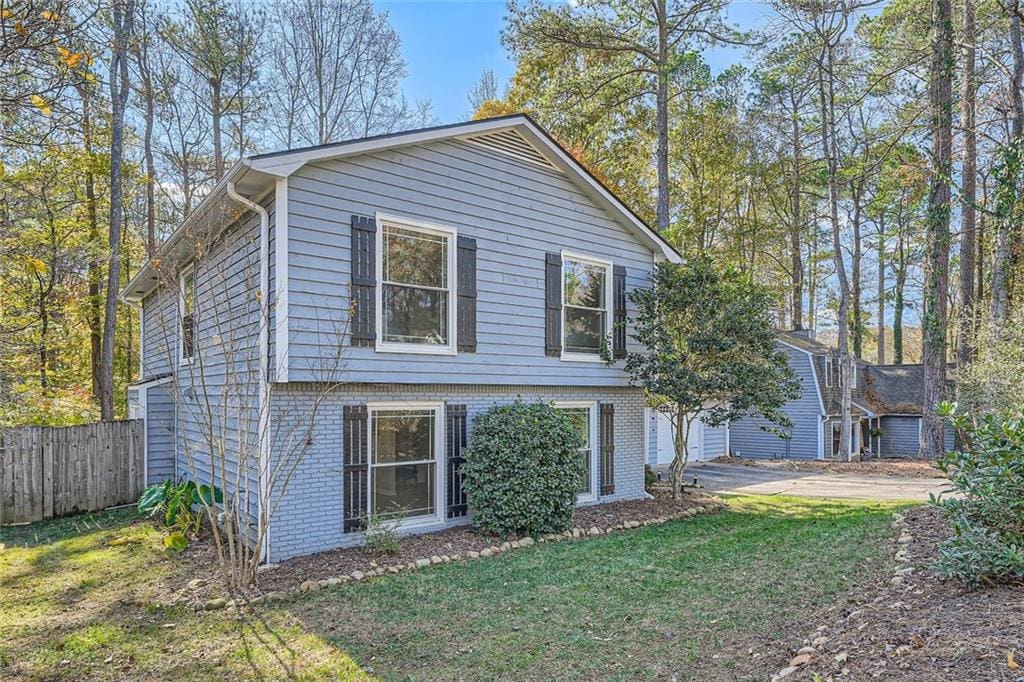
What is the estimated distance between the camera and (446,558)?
713cm

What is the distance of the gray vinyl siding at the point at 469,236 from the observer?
7.12m

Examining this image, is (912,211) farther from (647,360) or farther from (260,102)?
(260,102)

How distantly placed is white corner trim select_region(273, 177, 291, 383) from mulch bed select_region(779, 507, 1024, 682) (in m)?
5.63

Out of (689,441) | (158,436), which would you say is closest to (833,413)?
(689,441)

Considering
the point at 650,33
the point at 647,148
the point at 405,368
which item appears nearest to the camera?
the point at 405,368

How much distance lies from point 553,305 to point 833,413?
1659 centimetres

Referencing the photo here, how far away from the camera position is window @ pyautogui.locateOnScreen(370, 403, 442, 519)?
25.8ft

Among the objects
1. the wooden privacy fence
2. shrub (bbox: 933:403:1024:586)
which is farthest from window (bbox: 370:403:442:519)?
shrub (bbox: 933:403:1024:586)

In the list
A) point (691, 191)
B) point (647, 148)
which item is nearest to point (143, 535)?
point (647, 148)

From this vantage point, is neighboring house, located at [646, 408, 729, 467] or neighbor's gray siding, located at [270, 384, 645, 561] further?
neighboring house, located at [646, 408, 729, 467]

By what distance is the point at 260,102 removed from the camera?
1806cm

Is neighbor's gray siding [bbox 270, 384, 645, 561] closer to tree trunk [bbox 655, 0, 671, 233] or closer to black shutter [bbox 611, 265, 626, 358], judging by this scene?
black shutter [bbox 611, 265, 626, 358]

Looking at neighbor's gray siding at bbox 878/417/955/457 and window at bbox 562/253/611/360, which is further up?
window at bbox 562/253/611/360

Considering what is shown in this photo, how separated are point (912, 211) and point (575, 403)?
66.2ft
